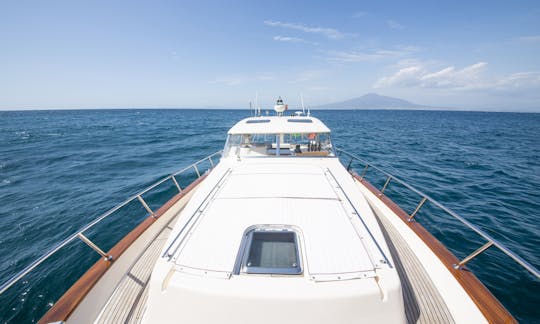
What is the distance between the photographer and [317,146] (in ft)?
20.8

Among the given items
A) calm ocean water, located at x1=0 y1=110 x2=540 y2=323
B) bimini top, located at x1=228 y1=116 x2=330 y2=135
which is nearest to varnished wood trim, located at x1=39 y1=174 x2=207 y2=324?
calm ocean water, located at x1=0 y1=110 x2=540 y2=323

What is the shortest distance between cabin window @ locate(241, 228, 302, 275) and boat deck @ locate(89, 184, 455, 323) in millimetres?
1582

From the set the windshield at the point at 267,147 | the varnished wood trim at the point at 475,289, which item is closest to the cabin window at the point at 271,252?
the varnished wood trim at the point at 475,289

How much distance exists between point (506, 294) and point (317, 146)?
5517 mm

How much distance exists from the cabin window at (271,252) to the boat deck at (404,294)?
1582 mm

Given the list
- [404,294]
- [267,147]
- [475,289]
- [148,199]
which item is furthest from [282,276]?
[148,199]

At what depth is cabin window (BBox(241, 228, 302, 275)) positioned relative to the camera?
2.04 metres

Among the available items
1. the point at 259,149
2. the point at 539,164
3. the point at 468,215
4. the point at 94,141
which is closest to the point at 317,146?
the point at 259,149

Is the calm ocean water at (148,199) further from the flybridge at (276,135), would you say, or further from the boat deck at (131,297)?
the flybridge at (276,135)

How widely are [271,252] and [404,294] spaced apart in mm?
2001

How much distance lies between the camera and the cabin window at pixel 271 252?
80.5 inches

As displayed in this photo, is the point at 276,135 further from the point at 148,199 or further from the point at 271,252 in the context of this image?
the point at 148,199

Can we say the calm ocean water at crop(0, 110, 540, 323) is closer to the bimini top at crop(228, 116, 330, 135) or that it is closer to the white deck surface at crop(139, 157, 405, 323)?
the white deck surface at crop(139, 157, 405, 323)

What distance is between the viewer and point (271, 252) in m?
2.38
